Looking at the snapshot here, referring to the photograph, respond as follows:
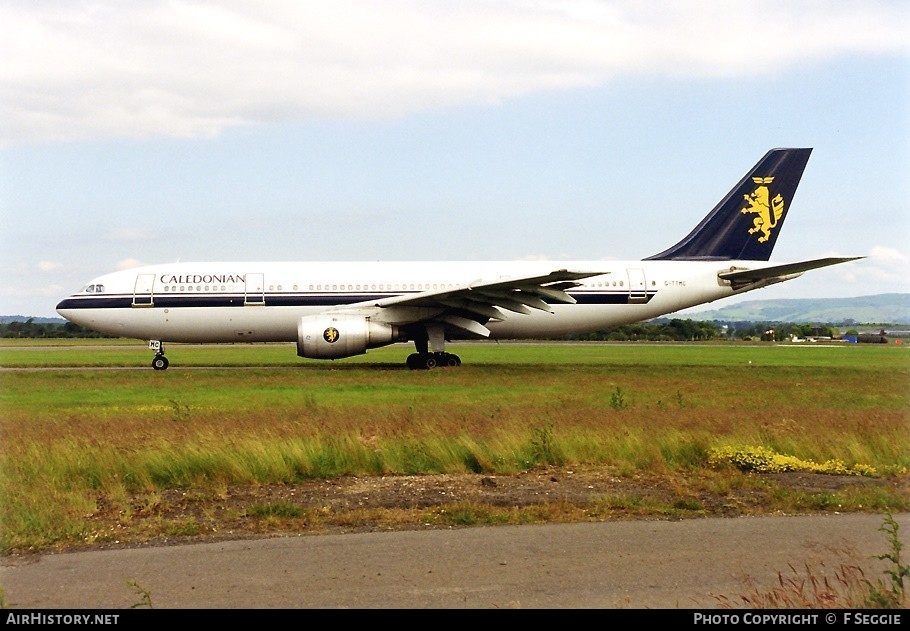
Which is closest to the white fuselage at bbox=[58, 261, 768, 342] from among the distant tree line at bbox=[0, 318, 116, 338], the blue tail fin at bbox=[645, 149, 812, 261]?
the blue tail fin at bbox=[645, 149, 812, 261]

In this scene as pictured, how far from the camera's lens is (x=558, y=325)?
2853 centimetres

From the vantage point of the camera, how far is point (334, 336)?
24688 mm

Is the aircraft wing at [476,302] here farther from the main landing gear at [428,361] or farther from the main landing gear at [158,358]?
the main landing gear at [158,358]

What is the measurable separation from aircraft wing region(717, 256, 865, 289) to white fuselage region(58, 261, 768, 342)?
0.74 m

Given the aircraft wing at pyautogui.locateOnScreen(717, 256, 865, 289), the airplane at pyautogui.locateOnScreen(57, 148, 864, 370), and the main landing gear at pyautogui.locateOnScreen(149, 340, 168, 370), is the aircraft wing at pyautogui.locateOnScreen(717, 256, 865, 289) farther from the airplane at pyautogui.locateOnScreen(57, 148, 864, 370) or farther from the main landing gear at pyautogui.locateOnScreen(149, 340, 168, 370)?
the main landing gear at pyautogui.locateOnScreen(149, 340, 168, 370)

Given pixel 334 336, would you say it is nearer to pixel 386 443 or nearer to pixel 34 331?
pixel 386 443

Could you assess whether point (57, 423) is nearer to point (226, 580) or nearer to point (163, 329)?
point (226, 580)

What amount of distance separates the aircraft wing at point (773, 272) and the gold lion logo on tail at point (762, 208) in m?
1.71

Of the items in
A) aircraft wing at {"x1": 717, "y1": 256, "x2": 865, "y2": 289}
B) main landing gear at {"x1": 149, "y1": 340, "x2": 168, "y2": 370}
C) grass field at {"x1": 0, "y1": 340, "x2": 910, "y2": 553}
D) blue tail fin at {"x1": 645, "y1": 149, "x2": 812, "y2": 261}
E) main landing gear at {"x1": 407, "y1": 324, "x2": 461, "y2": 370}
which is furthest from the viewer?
blue tail fin at {"x1": 645, "y1": 149, "x2": 812, "y2": 261}

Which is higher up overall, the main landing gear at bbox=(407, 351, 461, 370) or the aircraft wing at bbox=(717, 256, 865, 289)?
the aircraft wing at bbox=(717, 256, 865, 289)

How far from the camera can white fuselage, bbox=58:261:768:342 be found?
2728 centimetres

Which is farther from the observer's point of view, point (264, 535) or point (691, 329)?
point (691, 329)
